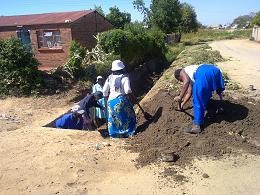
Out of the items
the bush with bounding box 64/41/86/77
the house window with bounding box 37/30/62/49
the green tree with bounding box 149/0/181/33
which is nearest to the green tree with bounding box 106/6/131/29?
the green tree with bounding box 149/0/181/33

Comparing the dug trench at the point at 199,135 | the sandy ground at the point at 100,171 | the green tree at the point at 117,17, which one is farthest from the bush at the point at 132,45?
the green tree at the point at 117,17

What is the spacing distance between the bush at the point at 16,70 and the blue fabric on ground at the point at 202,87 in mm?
7545

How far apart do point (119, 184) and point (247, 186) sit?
74.0 inches

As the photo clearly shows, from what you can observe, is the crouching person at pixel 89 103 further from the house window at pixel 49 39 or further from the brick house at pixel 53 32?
the house window at pixel 49 39

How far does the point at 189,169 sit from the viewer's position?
17.7 ft

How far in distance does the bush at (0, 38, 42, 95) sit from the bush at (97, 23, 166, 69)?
153 inches

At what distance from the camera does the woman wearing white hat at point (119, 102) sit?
6.66 m

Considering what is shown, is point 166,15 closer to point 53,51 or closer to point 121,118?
point 53,51

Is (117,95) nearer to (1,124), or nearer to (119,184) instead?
(119,184)

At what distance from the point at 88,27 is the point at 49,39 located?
2.95 meters

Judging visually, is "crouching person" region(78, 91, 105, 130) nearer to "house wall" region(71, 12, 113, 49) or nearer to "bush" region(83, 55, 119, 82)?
"bush" region(83, 55, 119, 82)

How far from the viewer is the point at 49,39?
68.9ft

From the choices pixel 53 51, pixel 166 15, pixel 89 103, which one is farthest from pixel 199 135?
pixel 166 15

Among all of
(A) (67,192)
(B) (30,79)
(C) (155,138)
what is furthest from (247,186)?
(B) (30,79)
